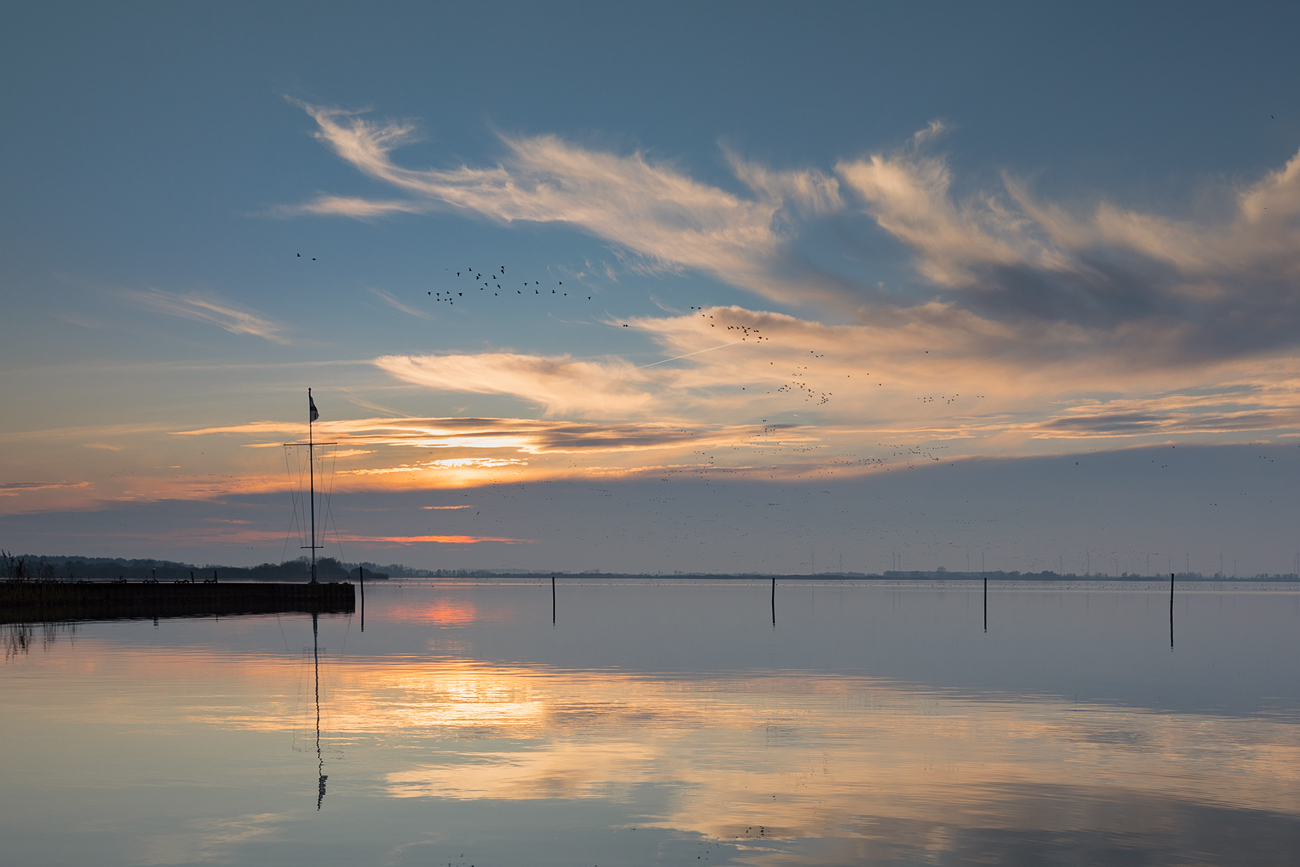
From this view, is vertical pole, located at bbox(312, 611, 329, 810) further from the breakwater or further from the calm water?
the breakwater

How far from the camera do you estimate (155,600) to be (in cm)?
10550

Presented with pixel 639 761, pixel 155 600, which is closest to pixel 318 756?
pixel 639 761

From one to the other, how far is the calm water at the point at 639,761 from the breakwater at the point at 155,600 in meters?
42.7

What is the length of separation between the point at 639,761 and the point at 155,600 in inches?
3652

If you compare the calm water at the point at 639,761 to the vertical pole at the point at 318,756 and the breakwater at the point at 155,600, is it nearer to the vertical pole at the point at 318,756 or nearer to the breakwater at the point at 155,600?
the vertical pole at the point at 318,756

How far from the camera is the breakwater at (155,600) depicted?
297 feet

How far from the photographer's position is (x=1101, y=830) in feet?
62.0

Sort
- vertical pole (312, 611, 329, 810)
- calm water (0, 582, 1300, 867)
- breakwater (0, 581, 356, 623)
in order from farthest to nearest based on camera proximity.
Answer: breakwater (0, 581, 356, 623) → vertical pole (312, 611, 329, 810) → calm water (0, 582, 1300, 867)

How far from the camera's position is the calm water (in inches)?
707

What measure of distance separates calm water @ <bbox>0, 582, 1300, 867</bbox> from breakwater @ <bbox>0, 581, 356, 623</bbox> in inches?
1680

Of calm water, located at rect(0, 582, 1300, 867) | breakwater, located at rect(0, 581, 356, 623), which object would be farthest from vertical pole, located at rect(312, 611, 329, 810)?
breakwater, located at rect(0, 581, 356, 623)

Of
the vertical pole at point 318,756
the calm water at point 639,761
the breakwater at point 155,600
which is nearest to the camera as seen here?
the calm water at point 639,761

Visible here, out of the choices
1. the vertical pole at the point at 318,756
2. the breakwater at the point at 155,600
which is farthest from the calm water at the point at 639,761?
the breakwater at the point at 155,600

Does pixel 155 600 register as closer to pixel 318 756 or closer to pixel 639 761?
pixel 318 756
